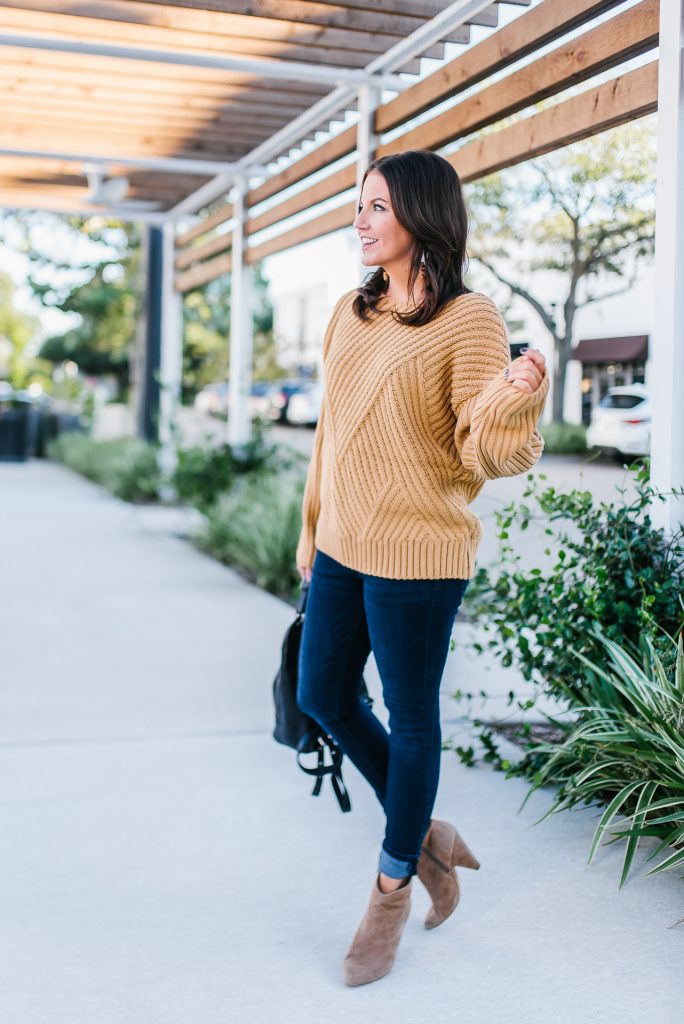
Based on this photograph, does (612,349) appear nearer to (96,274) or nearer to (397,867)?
(397,867)

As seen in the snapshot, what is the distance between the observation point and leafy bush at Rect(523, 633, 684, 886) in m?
3.25

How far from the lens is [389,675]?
110 inches

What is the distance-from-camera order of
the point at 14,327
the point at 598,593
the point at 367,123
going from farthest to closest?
the point at 14,327, the point at 367,123, the point at 598,593

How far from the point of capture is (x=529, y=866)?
11.4 ft

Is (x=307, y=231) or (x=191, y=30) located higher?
(x=191, y=30)

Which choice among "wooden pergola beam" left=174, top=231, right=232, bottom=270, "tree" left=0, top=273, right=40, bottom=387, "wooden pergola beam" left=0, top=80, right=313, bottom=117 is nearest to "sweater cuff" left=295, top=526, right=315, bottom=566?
"wooden pergola beam" left=0, top=80, right=313, bottom=117

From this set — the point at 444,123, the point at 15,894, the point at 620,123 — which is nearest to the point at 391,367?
the point at 15,894

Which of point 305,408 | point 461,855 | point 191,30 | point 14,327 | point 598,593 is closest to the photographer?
point 461,855

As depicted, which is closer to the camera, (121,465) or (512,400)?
(512,400)

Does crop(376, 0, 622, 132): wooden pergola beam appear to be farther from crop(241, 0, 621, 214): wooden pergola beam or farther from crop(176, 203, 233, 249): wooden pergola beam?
crop(176, 203, 233, 249): wooden pergola beam

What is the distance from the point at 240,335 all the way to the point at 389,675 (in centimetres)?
814

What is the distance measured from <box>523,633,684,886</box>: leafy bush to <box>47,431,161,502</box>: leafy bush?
347 inches

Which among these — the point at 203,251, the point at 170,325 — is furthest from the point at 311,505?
the point at 170,325

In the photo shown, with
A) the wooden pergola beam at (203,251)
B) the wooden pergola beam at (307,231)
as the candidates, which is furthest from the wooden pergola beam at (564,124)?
the wooden pergola beam at (203,251)
